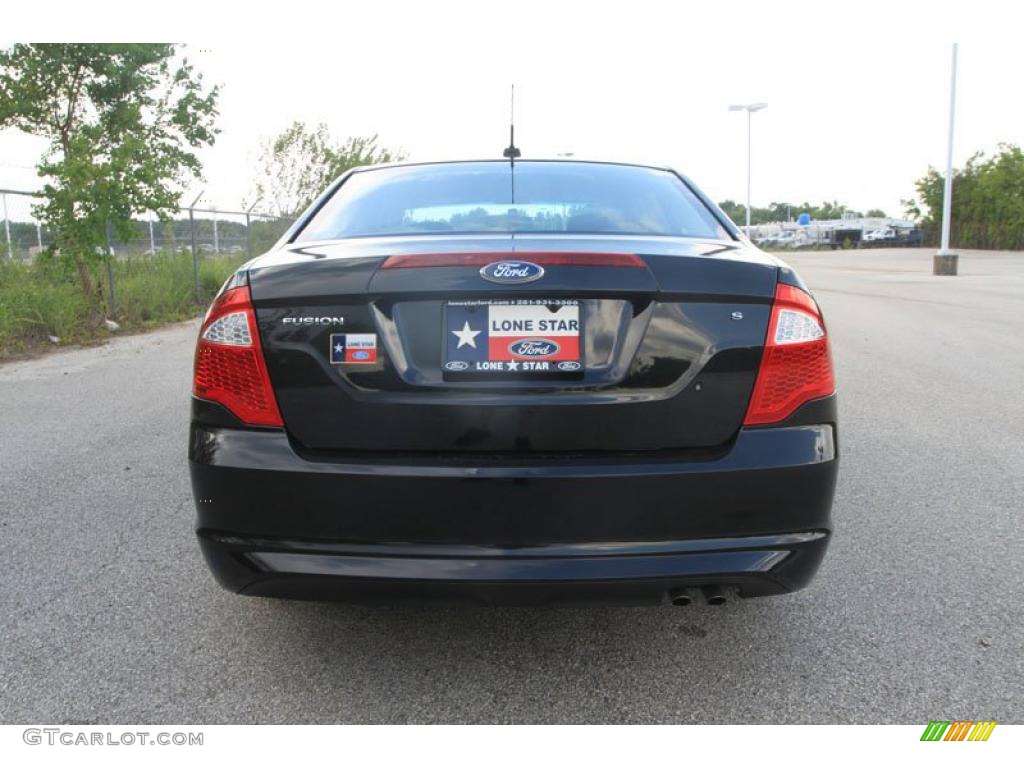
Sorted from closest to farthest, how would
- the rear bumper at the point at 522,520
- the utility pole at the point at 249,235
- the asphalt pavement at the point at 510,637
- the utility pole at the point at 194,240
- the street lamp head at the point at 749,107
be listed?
1. the rear bumper at the point at 522,520
2. the asphalt pavement at the point at 510,637
3. the utility pole at the point at 194,240
4. the utility pole at the point at 249,235
5. the street lamp head at the point at 749,107

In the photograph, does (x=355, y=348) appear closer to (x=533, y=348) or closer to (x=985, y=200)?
(x=533, y=348)

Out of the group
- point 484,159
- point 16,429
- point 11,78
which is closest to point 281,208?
point 11,78

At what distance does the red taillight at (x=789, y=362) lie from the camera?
2121mm

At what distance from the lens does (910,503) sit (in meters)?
3.93

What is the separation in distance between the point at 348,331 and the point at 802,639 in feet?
5.71

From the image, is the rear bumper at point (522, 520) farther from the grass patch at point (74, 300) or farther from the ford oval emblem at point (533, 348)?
the grass patch at point (74, 300)

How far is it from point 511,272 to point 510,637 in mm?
1254

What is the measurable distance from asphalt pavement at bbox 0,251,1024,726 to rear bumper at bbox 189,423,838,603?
0.39 metres

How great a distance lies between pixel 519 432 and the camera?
2055mm

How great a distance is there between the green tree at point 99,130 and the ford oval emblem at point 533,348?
33.0ft

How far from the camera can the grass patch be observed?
9.62 m

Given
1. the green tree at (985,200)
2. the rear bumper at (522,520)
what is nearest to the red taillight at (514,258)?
the rear bumper at (522,520)

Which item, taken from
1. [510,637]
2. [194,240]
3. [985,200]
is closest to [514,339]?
[510,637]
